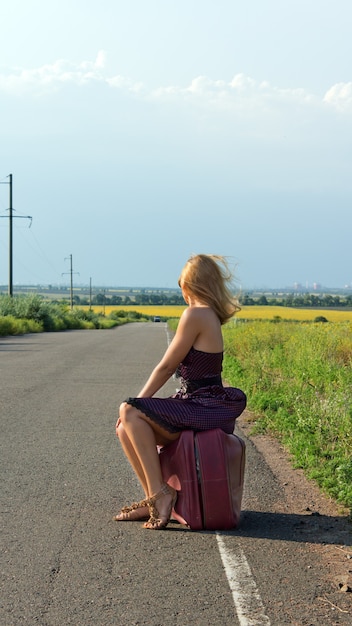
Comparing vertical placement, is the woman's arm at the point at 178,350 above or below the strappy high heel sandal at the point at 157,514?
above

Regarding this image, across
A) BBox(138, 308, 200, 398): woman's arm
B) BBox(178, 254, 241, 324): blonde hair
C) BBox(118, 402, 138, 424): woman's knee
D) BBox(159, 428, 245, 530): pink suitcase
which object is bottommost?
BBox(159, 428, 245, 530): pink suitcase

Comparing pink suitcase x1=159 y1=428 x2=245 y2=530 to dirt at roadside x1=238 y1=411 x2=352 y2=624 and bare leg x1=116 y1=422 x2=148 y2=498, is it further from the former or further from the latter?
dirt at roadside x1=238 y1=411 x2=352 y2=624

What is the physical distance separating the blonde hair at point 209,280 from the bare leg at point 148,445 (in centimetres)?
97

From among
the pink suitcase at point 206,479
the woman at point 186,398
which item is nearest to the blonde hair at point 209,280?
the woman at point 186,398

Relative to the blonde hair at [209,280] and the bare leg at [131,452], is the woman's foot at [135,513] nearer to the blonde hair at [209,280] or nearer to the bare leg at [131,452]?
the bare leg at [131,452]

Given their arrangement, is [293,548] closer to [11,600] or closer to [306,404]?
[11,600]

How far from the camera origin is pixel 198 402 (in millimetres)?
6516

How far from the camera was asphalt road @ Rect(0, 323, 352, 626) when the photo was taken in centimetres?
459

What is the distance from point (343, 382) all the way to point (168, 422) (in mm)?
4543

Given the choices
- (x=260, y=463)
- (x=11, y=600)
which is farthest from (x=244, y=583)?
(x=260, y=463)

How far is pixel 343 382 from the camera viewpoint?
412 inches

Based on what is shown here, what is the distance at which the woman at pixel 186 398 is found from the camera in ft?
20.9

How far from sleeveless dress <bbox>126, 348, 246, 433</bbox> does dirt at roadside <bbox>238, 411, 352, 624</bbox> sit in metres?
0.99

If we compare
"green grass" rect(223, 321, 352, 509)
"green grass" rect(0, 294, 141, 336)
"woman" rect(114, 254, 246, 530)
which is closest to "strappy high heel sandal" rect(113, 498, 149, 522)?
"woman" rect(114, 254, 246, 530)
